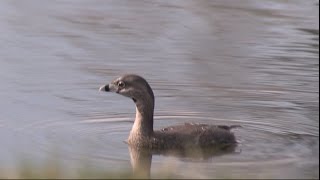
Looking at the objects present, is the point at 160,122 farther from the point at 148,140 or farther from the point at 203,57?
the point at 203,57

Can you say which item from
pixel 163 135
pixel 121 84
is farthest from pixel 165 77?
pixel 163 135

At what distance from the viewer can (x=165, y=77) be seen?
52.4ft

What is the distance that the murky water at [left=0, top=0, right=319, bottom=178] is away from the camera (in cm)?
1282

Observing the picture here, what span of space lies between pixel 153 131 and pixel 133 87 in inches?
20.1

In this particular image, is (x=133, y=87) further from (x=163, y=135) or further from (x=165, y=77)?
(x=165, y=77)

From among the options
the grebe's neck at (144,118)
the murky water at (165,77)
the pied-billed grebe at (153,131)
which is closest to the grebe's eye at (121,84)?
the pied-billed grebe at (153,131)

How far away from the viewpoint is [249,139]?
44.5 ft

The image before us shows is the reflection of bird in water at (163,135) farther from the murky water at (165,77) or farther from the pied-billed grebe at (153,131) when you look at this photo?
the murky water at (165,77)

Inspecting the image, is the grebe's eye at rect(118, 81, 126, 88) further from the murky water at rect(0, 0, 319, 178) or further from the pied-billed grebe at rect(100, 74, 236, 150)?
the murky water at rect(0, 0, 319, 178)

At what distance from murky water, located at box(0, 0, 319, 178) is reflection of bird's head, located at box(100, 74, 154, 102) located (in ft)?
1.60

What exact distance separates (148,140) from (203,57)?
4.00 m

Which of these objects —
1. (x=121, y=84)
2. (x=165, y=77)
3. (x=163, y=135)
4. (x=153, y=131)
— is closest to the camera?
(x=163, y=135)

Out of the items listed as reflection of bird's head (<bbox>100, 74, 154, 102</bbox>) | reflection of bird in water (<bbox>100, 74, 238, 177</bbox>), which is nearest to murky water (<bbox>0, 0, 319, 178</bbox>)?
reflection of bird in water (<bbox>100, 74, 238, 177</bbox>)

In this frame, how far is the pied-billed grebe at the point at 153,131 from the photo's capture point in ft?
43.6
